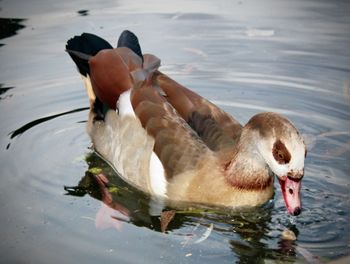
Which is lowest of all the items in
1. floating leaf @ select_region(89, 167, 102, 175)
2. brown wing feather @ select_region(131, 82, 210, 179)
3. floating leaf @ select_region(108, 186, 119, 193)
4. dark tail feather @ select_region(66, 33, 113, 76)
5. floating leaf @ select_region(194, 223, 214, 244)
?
floating leaf @ select_region(194, 223, 214, 244)

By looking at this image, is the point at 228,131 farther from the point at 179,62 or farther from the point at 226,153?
the point at 179,62

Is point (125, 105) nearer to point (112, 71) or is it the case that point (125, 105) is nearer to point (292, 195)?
point (112, 71)

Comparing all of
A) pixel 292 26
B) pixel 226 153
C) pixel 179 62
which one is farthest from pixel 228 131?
pixel 292 26

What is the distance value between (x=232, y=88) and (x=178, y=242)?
11.2 ft

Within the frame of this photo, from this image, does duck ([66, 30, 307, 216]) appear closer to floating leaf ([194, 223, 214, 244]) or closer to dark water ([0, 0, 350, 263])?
dark water ([0, 0, 350, 263])

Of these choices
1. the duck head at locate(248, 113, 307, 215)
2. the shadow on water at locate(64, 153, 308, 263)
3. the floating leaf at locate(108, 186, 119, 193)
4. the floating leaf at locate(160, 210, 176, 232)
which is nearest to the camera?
the duck head at locate(248, 113, 307, 215)

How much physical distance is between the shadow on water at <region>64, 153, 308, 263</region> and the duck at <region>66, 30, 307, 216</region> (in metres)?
0.10

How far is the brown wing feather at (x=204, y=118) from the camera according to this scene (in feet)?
Result: 19.2

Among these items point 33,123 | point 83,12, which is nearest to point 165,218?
point 33,123

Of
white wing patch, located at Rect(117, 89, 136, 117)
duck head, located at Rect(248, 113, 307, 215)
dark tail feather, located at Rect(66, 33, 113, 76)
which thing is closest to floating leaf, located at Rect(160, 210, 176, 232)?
duck head, located at Rect(248, 113, 307, 215)

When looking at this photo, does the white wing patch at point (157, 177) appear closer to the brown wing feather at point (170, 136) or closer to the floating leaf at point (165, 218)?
the brown wing feather at point (170, 136)

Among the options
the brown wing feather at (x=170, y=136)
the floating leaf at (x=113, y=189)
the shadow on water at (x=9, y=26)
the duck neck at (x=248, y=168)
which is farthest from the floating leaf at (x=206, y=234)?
the shadow on water at (x=9, y=26)

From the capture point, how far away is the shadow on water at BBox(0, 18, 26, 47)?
1016cm

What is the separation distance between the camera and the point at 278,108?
7.60 m
